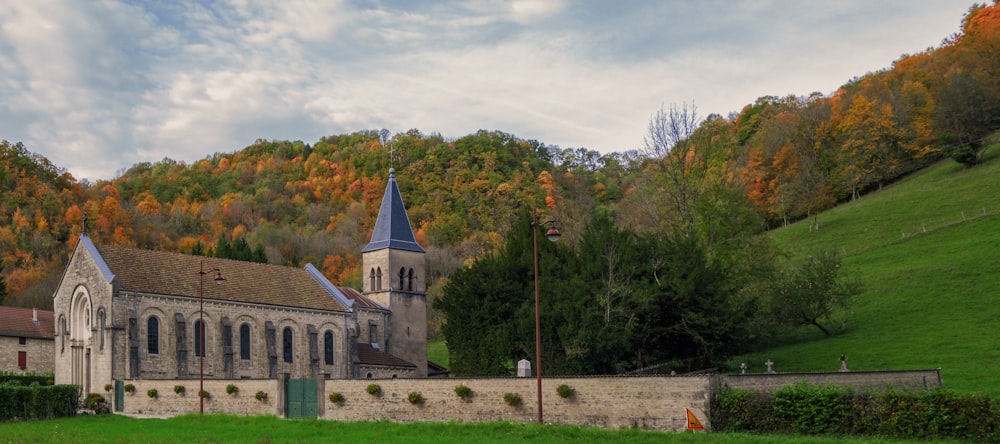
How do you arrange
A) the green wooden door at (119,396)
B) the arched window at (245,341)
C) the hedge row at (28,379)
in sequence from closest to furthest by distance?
the green wooden door at (119,396) → the hedge row at (28,379) → the arched window at (245,341)

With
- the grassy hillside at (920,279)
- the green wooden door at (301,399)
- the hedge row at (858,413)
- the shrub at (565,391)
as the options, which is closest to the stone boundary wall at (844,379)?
the hedge row at (858,413)

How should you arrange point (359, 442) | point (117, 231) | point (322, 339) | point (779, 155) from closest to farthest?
point (359, 442) → point (322, 339) → point (117, 231) → point (779, 155)

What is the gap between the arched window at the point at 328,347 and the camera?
195ft

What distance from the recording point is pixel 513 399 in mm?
29547

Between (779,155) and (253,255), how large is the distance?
192 feet

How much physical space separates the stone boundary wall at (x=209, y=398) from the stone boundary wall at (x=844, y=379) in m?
18.6

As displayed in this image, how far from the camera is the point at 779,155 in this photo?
3905 inches

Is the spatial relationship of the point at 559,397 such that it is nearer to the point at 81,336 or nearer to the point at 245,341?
the point at 245,341

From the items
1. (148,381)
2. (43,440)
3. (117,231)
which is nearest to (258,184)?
(117,231)

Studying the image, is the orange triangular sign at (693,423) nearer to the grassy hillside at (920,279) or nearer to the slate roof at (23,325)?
the grassy hillside at (920,279)

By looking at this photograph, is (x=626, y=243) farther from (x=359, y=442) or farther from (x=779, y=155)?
(x=779, y=155)

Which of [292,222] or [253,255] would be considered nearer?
[253,255]

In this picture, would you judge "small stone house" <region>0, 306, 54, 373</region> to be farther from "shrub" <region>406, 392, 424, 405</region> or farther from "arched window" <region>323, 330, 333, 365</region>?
"shrub" <region>406, 392, 424, 405</region>

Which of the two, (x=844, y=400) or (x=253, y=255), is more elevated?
(x=253, y=255)
